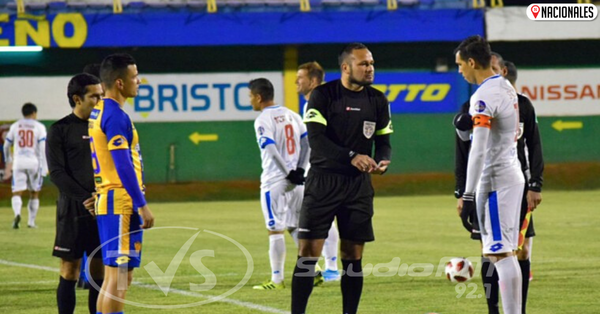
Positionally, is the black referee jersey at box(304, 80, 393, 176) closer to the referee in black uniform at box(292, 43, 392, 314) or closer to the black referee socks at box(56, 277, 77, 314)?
the referee in black uniform at box(292, 43, 392, 314)

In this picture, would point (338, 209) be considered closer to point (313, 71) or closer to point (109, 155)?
point (109, 155)

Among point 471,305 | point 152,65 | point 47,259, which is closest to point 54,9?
point 152,65

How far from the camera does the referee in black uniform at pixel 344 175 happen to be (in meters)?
8.59

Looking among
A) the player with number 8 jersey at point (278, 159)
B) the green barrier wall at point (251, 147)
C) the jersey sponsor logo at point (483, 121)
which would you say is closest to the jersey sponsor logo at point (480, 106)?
the jersey sponsor logo at point (483, 121)

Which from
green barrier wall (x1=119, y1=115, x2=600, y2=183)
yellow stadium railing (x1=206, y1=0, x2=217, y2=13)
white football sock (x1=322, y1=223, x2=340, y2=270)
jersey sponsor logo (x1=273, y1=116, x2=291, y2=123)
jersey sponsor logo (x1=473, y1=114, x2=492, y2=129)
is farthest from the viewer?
green barrier wall (x1=119, y1=115, x2=600, y2=183)

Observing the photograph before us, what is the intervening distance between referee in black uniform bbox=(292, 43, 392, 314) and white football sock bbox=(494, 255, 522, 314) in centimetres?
117

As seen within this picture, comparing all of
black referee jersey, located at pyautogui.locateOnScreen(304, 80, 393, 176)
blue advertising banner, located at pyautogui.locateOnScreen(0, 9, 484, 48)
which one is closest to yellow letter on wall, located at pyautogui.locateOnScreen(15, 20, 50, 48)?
blue advertising banner, located at pyautogui.locateOnScreen(0, 9, 484, 48)

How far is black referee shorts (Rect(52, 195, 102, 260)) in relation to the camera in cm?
855

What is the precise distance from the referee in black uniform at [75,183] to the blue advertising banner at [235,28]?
19204 millimetres

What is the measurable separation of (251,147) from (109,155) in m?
21.8

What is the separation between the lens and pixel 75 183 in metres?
8.52

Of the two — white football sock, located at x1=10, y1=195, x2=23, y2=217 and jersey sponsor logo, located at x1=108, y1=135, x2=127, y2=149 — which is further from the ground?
jersey sponsor logo, located at x1=108, y1=135, x2=127, y2=149

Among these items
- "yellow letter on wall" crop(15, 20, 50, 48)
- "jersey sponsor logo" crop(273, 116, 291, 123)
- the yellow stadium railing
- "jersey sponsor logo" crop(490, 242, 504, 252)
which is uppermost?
the yellow stadium railing

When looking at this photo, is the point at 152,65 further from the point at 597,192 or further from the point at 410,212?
the point at 597,192
